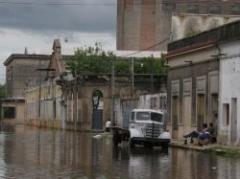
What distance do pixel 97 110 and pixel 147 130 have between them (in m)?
41.4

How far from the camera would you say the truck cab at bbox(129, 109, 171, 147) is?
42000mm

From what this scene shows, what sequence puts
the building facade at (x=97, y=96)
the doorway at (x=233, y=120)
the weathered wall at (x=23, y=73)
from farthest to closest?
the weathered wall at (x=23, y=73), the building facade at (x=97, y=96), the doorway at (x=233, y=120)

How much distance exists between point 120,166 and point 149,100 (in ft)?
124

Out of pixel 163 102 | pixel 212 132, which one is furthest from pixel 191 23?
pixel 212 132

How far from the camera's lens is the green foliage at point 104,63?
96562 millimetres

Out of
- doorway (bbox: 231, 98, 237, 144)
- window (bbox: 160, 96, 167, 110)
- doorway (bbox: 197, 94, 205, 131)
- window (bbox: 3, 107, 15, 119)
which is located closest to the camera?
doorway (bbox: 231, 98, 237, 144)

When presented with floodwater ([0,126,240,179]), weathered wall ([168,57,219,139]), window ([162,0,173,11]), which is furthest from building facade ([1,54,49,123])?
floodwater ([0,126,240,179])

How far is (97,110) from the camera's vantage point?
8331cm

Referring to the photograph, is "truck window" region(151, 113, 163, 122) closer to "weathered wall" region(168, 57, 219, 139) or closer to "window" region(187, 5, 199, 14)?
"weathered wall" region(168, 57, 219, 139)

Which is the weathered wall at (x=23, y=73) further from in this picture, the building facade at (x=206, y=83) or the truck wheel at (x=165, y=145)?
the truck wheel at (x=165, y=145)

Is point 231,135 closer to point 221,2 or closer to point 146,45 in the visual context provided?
point 146,45

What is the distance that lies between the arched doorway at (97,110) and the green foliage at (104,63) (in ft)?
36.2

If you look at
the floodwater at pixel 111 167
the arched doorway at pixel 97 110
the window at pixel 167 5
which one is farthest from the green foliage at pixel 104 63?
the floodwater at pixel 111 167

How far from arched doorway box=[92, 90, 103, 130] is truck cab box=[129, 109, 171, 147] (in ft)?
129
